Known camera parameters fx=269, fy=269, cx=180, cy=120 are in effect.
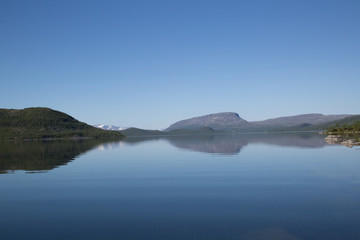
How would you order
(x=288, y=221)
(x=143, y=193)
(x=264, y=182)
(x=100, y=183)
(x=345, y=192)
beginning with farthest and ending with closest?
(x=100, y=183), (x=264, y=182), (x=143, y=193), (x=345, y=192), (x=288, y=221)

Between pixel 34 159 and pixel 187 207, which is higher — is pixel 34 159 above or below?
above

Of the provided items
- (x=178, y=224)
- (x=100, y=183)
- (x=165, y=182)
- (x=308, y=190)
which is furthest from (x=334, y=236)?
(x=100, y=183)

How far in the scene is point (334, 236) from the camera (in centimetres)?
1662

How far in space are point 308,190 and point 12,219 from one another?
27638 millimetres

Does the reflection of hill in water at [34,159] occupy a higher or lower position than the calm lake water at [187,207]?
higher

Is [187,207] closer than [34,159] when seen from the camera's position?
Yes

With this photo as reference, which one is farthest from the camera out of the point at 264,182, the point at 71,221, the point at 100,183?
the point at 100,183

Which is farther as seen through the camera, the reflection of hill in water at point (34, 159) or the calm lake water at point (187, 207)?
the reflection of hill in water at point (34, 159)

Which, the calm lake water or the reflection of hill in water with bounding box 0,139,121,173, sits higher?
the reflection of hill in water with bounding box 0,139,121,173

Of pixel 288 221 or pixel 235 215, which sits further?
pixel 235 215

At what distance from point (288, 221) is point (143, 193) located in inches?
599

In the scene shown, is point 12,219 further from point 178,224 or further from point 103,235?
point 178,224

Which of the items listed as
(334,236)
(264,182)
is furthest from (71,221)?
(264,182)

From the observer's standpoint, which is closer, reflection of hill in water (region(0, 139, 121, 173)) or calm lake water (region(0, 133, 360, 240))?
calm lake water (region(0, 133, 360, 240))
